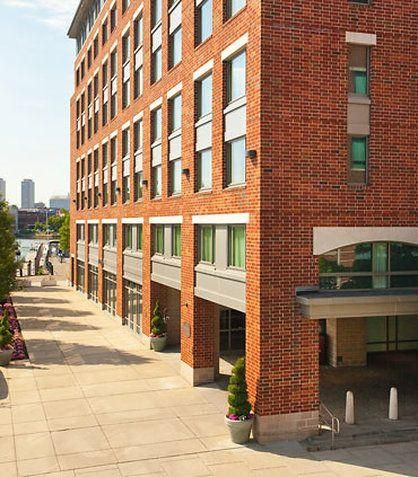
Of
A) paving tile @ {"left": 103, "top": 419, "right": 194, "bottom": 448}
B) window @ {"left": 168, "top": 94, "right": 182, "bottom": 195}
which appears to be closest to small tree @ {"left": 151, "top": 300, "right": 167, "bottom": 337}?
window @ {"left": 168, "top": 94, "right": 182, "bottom": 195}

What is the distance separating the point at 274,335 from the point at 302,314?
0.93 metres

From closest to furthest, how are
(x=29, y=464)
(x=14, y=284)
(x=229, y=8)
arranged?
(x=29, y=464)
(x=229, y=8)
(x=14, y=284)

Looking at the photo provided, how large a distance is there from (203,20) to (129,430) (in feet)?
45.8

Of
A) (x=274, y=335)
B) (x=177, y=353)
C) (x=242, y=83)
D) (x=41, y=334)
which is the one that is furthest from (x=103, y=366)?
(x=242, y=83)

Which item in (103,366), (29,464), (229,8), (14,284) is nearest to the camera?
(29,464)

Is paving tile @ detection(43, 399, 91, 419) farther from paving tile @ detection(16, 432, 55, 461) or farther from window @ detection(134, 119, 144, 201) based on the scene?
window @ detection(134, 119, 144, 201)

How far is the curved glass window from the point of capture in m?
15.9

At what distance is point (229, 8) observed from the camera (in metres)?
18.0

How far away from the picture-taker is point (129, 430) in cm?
1586

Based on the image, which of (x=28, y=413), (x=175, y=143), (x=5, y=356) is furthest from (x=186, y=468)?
(x=175, y=143)

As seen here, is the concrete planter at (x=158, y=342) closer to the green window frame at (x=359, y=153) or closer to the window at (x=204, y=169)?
the window at (x=204, y=169)

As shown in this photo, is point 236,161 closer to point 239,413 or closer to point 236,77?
point 236,77

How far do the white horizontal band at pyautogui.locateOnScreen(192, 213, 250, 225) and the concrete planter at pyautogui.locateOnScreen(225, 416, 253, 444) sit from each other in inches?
212

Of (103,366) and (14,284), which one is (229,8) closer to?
(103,366)
